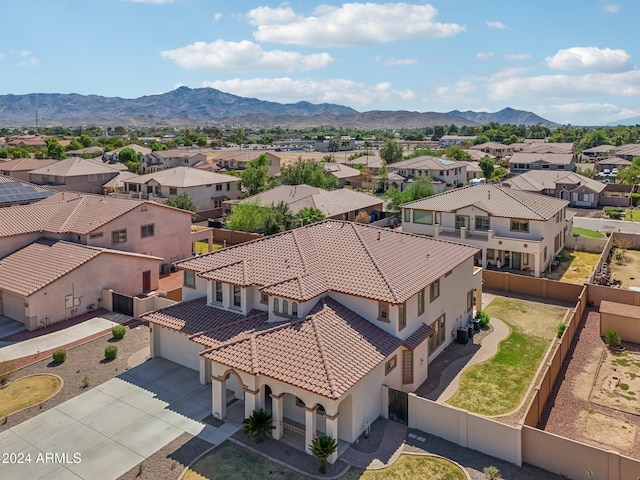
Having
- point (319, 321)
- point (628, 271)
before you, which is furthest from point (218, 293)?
point (628, 271)

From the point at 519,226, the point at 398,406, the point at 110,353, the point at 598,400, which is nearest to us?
the point at 398,406

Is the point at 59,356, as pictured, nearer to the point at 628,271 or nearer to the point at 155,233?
the point at 155,233

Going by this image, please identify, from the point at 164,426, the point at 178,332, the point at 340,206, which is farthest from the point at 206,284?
the point at 340,206

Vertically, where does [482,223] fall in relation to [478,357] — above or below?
above

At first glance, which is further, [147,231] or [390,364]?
[147,231]

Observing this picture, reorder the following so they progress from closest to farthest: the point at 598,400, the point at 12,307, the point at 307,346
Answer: the point at 307,346 < the point at 598,400 < the point at 12,307

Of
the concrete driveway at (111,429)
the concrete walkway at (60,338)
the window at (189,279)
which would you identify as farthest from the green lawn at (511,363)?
the concrete walkway at (60,338)

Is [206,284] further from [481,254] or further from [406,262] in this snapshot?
[481,254]
